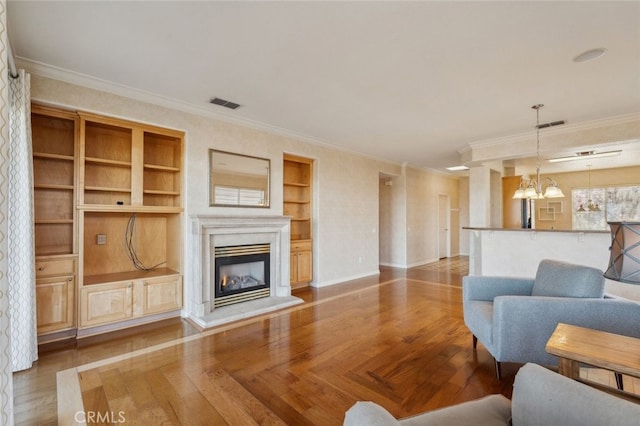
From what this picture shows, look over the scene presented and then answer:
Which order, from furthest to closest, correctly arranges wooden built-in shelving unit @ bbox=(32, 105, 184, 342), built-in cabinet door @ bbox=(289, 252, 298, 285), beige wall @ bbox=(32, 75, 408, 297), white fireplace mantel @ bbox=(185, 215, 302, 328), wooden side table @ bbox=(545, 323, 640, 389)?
built-in cabinet door @ bbox=(289, 252, 298, 285), white fireplace mantel @ bbox=(185, 215, 302, 328), beige wall @ bbox=(32, 75, 408, 297), wooden built-in shelving unit @ bbox=(32, 105, 184, 342), wooden side table @ bbox=(545, 323, 640, 389)

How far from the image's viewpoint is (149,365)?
8.60 ft

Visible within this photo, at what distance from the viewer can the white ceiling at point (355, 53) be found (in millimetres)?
2105

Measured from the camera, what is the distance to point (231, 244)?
4246 mm

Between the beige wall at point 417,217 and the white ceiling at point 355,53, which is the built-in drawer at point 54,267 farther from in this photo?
the beige wall at point 417,217

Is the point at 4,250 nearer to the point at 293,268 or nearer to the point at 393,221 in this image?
the point at 293,268

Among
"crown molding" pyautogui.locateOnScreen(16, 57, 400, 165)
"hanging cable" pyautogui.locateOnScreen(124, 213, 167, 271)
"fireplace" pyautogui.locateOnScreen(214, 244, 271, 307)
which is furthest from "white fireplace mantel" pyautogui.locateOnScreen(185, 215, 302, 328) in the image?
"crown molding" pyautogui.locateOnScreen(16, 57, 400, 165)

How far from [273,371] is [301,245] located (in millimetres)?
2972

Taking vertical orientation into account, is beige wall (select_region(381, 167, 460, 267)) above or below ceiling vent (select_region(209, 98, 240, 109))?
below

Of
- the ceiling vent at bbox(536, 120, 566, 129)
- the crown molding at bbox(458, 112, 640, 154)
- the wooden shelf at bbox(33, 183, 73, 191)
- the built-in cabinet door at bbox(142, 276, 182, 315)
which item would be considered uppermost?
the ceiling vent at bbox(536, 120, 566, 129)

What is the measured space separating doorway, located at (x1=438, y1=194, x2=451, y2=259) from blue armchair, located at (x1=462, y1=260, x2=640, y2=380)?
658cm

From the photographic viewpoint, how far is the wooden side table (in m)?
1.44

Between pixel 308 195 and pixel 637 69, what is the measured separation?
4.47m

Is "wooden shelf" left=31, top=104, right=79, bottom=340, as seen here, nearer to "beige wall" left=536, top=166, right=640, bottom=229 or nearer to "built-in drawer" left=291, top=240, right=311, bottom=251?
"built-in drawer" left=291, top=240, right=311, bottom=251

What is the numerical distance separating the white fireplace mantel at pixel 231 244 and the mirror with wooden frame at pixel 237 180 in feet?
1.01
